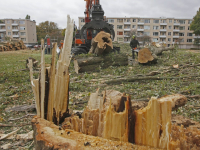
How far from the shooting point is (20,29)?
6756 centimetres

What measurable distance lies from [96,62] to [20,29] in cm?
6880

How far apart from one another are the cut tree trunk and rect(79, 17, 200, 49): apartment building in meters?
54.6

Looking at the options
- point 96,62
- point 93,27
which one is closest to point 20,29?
point 93,27

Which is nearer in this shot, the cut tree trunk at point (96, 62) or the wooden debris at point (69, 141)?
the wooden debris at point (69, 141)

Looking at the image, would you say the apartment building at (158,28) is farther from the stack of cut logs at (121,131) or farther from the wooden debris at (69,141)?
the wooden debris at (69,141)

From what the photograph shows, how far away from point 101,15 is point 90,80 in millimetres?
5750

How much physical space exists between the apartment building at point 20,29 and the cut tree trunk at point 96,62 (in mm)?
63581

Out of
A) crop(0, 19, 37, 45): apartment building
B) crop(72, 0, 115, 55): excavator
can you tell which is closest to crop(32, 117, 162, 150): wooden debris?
crop(72, 0, 115, 55): excavator

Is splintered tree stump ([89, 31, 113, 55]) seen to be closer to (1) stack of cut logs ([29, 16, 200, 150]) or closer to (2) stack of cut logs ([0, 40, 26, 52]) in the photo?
(1) stack of cut logs ([29, 16, 200, 150])

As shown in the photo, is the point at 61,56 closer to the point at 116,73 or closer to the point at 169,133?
the point at 169,133

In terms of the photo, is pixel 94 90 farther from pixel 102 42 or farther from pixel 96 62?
pixel 102 42

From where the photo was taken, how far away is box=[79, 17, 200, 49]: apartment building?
6312 cm

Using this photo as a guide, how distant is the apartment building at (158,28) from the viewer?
63125 mm

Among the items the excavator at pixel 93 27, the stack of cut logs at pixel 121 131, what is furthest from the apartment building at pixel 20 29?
the stack of cut logs at pixel 121 131
